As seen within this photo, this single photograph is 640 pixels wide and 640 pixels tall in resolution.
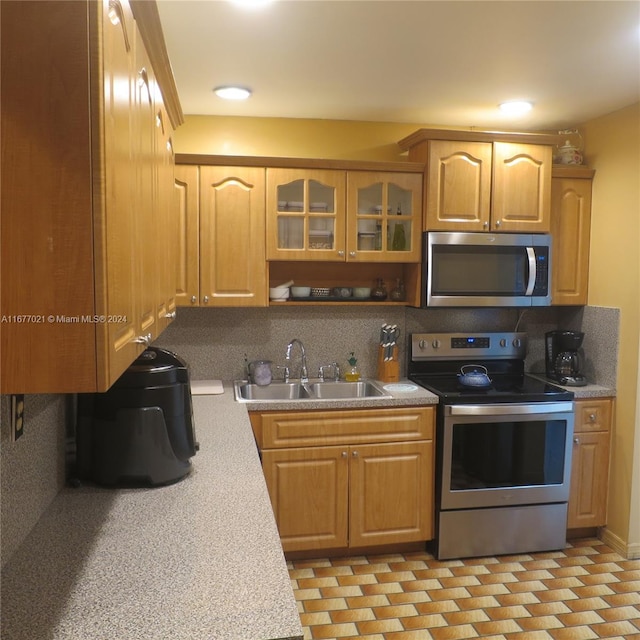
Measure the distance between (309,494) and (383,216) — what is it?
60.1 inches

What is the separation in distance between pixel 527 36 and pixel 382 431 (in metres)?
1.90

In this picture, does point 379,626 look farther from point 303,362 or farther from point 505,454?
point 303,362

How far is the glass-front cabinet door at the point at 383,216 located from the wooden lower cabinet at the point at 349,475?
2.80 ft

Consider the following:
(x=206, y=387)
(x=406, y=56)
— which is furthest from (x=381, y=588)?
(x=406, y=56)

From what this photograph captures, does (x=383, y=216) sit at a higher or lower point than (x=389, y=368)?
higher

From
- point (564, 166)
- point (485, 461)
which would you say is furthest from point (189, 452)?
point (564, 166)

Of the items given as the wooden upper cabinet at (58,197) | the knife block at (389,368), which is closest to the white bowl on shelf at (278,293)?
the knife block at (389,368)

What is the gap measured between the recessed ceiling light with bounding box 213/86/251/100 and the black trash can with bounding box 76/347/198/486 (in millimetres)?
1631

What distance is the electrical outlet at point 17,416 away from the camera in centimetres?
129

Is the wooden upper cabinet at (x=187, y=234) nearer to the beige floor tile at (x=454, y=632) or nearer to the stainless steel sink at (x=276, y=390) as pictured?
the stainless steel sink at (x=276, y=390)

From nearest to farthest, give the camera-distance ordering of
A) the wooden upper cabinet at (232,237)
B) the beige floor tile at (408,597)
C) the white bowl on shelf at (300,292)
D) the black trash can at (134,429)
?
the black trash can at (134,429) < the beige floor tile at (408,597) < the wooden upper cabinet at (232,237) < the white bowl on shelf at (300,292)

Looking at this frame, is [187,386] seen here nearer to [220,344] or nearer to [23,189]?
[23,189]

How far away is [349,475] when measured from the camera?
120 inches

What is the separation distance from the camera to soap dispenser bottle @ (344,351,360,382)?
11.3 feet
